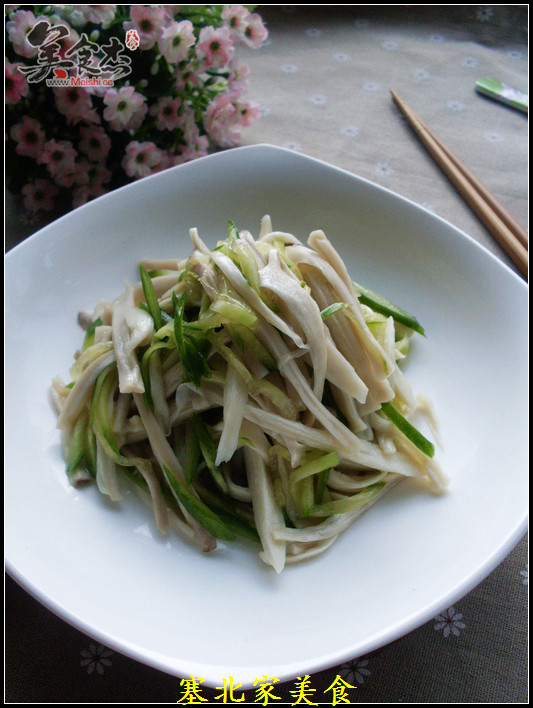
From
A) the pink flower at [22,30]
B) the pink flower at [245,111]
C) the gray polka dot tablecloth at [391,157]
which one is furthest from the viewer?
the pink flower at [245,111]

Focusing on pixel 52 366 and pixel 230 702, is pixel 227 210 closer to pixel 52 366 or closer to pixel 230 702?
pixel 52 366

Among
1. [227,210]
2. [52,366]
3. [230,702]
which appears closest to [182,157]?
[227,210]

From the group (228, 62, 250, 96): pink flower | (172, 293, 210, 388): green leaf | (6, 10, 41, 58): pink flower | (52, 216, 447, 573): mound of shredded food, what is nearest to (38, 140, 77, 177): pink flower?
(6, 10, 41, 58): pink flower

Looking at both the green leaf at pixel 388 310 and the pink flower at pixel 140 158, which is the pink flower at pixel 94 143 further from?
the green leaf at pixel 388 310

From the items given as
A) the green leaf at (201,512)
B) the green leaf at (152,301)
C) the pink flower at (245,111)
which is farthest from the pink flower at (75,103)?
→ the green leaf at (201,512)

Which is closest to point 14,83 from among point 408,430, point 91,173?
point 91,173

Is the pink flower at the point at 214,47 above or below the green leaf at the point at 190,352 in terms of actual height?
above
